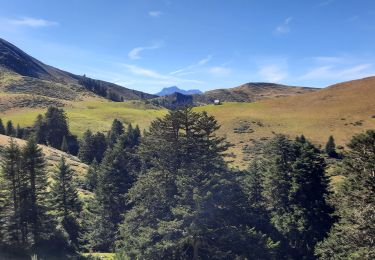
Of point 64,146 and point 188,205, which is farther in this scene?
point 64,146

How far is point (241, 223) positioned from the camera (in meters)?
32.3

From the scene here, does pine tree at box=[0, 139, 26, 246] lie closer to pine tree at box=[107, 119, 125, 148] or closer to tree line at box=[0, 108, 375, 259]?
tree line at box=[0, 108, 375, 259]

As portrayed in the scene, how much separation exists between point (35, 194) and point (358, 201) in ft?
91.1

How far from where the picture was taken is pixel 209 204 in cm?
2958

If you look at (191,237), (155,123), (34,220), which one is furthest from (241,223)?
(34,220)

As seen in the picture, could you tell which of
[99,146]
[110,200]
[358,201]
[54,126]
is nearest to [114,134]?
[99,146]

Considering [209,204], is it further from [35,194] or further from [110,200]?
[110,200]

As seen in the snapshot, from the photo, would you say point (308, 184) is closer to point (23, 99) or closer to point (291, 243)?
point (291, 243)

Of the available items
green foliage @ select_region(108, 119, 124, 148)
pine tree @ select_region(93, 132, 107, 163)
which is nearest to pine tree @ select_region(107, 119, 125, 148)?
green foliage @ select_region(108, 119, 124, 148)

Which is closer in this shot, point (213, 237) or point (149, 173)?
point (213, 237)

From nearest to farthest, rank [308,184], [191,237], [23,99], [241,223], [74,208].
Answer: [191,237] → [241,223] → [308,184] → [74,208] → [23,99]

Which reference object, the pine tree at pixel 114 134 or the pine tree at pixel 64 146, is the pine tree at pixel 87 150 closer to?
the pine tree at pixel 114 134

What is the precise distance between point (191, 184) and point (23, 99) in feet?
468

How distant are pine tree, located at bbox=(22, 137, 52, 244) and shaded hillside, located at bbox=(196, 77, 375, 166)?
53.1 metres
